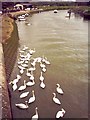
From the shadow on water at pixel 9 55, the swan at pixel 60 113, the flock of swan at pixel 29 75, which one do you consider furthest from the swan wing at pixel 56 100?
the shadow on water at pixel 9 55

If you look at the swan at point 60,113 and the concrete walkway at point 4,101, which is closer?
the concrete walkway at point 4,101

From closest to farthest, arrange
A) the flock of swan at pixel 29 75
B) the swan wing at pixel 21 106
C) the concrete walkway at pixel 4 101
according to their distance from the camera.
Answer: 1. the concrete walkway at pixel 4 101
2. the swan wing at pixel 21 106
3. the flock of swan at pixel 29 75

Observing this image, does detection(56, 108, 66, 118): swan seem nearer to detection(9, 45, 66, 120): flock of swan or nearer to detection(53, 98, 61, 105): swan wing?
detection(9, 45, 66, 120): flock of swan

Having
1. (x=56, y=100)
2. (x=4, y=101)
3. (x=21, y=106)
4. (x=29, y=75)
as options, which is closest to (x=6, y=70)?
(x=29, y=75)

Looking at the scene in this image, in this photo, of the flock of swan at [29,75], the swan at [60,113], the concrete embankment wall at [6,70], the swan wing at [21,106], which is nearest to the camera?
the concrete embankment wall at [6,70]

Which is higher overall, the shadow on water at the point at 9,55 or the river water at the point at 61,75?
the shadow on water at the point at 9,55

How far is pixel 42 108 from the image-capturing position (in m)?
16.4

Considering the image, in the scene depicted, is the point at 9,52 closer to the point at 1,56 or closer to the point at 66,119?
the point at 1,56

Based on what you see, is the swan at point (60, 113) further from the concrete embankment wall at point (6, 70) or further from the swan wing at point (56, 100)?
the concrete embankment wall at point (6, 70)

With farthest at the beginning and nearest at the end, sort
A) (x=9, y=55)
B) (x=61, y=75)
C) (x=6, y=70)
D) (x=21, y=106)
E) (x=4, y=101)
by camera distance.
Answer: (x=9, y=55), (x=61, y=75), (x=6, y=70), (x=21, y=106), (x=4, y=101)

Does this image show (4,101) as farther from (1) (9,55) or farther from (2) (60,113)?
(1) (9,55)

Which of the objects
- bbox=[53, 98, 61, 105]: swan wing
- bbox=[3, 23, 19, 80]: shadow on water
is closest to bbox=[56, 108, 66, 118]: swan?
bbox=[53, 98, 61, 105]: swan wing

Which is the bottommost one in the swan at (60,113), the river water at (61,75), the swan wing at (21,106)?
the river water at (61,75)

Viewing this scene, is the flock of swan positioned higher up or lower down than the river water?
higher up
